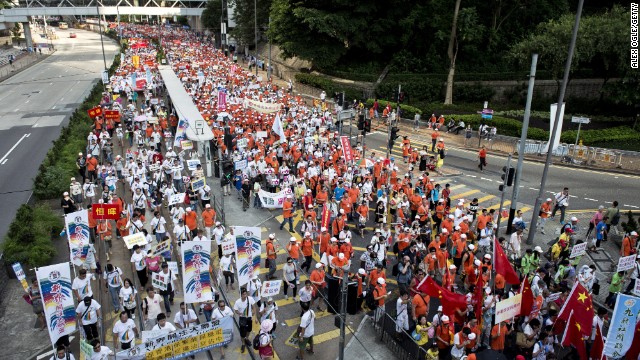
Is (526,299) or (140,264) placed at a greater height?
(526,299)

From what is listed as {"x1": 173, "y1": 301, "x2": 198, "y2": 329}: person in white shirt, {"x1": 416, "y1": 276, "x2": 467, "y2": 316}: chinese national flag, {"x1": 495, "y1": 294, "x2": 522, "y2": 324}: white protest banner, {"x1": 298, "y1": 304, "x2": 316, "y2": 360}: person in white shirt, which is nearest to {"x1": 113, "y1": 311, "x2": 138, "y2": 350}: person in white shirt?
{"x1": 173, "y1": 301, "x2": 198, "y2": 329}: person in white shirt

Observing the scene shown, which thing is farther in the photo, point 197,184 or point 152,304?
point 197,184

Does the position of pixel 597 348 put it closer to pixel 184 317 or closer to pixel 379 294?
pixel 379 294

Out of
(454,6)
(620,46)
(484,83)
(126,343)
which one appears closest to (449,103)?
(484,83)

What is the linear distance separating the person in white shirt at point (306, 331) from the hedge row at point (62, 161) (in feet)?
47.9

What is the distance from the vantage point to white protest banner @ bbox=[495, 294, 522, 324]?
1131cm

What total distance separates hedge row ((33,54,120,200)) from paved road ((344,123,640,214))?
17.1 m

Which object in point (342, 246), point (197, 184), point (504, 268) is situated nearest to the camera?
point (504, 268)

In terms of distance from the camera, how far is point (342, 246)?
14.8 m

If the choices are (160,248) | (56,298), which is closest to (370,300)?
(160,248)

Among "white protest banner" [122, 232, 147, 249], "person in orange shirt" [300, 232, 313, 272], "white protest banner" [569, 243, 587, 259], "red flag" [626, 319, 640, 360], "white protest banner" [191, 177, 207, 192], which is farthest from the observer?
"white protest banner" [191, 177, 207, 192]

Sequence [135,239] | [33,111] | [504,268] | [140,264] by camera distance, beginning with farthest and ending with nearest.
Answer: [33,111] < [135,239] < [140,264] < [504,268]

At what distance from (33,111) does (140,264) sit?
35.7 meters

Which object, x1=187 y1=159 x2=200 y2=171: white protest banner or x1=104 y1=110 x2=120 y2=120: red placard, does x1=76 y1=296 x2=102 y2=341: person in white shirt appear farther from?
x1=104 y1=110 x2=120 y2=120: red placard
